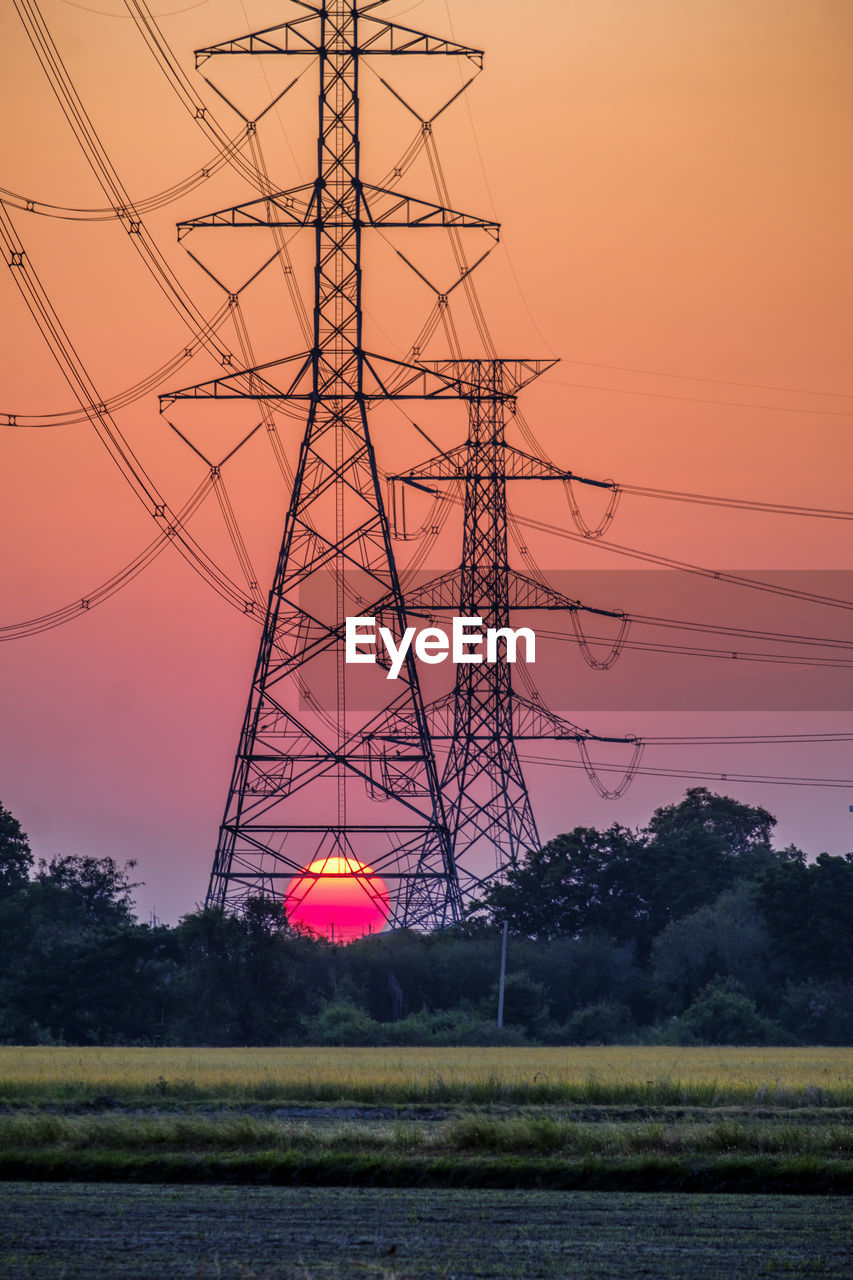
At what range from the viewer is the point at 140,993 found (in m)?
75.6

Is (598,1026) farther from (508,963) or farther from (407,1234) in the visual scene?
Answer: (407,1234)

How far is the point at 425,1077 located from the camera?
141 ft

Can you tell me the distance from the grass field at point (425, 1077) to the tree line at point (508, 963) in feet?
37.7

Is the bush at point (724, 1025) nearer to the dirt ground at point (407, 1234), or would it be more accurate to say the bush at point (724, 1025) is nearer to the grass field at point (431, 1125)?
the grass field at point (431, 1125)

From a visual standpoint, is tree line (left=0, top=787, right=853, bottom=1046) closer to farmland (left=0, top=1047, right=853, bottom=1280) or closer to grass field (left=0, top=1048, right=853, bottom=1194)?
grass field (left=0, top=1048, right=853, bottom=1194)

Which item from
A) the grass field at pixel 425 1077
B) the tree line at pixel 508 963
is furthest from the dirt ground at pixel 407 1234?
the tree line at pixel 508 963

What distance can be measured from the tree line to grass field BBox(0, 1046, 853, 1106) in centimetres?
1150

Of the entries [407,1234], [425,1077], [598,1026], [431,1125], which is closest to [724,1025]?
[598,1026]

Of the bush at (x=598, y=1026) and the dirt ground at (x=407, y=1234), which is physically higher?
the bush at (x=598, y=1026)

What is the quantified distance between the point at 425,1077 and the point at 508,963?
142ft

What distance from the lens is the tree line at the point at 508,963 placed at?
7325cm

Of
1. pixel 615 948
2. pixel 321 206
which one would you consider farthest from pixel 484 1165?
pixel 615 948

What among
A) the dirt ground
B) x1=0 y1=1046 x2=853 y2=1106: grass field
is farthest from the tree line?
the dirt ground

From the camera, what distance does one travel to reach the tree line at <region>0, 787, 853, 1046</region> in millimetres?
73250
